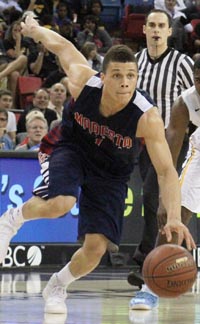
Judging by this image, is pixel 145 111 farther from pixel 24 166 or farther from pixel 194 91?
pixel 24 166

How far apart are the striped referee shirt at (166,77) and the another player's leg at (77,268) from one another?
6.95ft

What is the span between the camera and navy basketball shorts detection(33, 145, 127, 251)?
6297 millimetres

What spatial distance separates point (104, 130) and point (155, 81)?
2.07 metres

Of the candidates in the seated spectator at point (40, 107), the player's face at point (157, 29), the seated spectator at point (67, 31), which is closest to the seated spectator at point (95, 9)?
the seated spectator at point (67, 31)

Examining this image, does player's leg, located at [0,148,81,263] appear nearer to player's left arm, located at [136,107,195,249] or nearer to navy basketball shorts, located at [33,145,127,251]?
navy basketball shorts, located at [33,145,127,251]

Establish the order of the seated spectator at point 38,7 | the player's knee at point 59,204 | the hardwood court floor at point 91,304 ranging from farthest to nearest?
the seated spectator at point 38,7
the player's knee at point 59,204
the hardwood court floor at point 91,304

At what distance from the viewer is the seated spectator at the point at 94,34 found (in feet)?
55.5

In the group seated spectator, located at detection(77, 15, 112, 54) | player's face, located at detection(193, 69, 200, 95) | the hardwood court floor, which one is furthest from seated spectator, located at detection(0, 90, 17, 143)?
player's face, located at detection(193, 69, 200, 95)

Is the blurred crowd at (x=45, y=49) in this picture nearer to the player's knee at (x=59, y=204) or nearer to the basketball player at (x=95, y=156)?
the basketball player at (x=95, y=156)

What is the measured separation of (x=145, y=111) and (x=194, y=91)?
0.94 meters

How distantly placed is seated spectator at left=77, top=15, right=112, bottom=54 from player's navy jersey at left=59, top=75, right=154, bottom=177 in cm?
1059

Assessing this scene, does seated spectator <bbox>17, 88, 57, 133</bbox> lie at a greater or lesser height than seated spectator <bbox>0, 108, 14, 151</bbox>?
greater

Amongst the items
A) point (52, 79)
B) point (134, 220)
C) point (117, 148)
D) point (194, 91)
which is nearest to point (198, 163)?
point (194, 91)

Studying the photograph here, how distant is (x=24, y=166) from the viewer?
33.7ft
